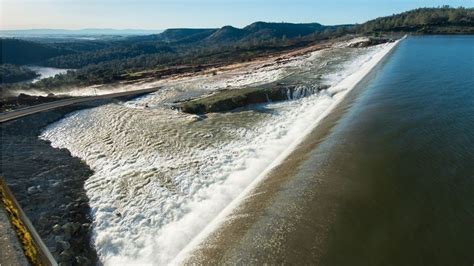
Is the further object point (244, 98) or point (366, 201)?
point (244, 98)

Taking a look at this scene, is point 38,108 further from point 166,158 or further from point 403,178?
point 403,178

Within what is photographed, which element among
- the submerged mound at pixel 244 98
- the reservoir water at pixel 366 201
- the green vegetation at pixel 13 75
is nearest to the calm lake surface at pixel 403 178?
the reservoir water at pixel 366 201

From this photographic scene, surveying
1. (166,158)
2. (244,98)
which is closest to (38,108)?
(244,98)

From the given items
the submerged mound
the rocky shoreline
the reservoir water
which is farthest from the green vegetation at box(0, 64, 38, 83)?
the reservoir water

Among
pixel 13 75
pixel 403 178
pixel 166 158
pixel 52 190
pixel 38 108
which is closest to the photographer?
pixel 403 178

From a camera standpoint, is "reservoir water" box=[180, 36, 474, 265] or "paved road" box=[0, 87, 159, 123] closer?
"reservoir water" box=[180, 36, 474, 265]

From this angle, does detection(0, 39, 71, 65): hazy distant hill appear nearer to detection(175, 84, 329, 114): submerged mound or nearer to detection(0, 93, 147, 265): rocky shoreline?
detection(175, 84, 329, 114): submerged mound

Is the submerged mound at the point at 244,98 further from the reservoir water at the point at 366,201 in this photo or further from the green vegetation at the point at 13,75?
the green vegetation at the point at 13,75
